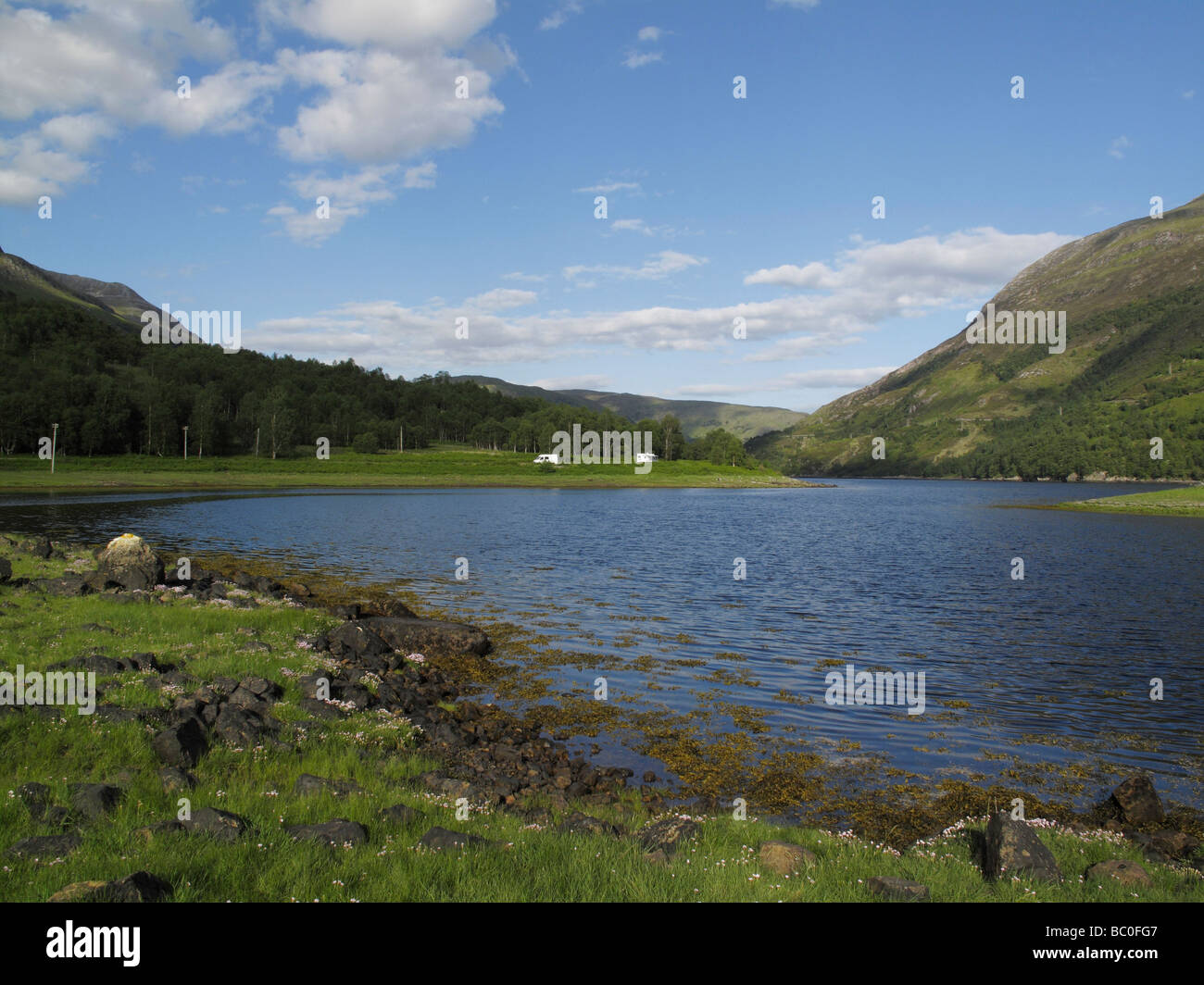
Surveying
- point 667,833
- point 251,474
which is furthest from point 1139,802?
point 251,474

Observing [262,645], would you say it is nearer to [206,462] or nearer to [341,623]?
[341,623]

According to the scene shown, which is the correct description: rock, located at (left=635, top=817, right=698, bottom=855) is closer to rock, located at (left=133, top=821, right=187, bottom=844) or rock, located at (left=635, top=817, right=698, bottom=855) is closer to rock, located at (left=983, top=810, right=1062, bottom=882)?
rock, located at (left=983, top=810, right=1062, bottom=882)

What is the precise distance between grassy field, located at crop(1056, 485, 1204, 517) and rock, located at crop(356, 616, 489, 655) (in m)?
112

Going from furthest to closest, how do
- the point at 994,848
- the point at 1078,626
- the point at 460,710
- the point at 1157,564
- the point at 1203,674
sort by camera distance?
the point at 1157,564 → the point at 1078,626 → the point at 1203,674 → the point at 460,710 → the point at 994,848

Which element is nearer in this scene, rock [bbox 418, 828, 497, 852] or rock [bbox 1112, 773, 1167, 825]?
rock [bbox 418, 828, 497, 852]

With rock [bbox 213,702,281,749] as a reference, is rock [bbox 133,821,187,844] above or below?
above

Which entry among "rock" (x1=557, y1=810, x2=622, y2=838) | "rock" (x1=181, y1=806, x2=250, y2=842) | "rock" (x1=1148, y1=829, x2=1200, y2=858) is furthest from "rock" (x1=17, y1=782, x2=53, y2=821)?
"rock" (x1=1148, y1=829, x2=1200, y2=858)

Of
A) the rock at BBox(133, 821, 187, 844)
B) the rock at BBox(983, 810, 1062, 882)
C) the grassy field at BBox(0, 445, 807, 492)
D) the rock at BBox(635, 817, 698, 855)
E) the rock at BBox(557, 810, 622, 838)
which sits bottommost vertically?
the rock at BBox(557, 810, 622, 838)

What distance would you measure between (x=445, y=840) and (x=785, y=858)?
4.91 m

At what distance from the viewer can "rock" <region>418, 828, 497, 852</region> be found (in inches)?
398

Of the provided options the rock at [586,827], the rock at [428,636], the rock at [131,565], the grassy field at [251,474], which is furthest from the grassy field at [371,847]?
the grassy field at [251,474]

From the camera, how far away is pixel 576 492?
6476 inches

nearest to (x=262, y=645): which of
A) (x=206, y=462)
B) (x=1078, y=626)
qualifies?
(x=1078, y=626)

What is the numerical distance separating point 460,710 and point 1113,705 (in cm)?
1945
